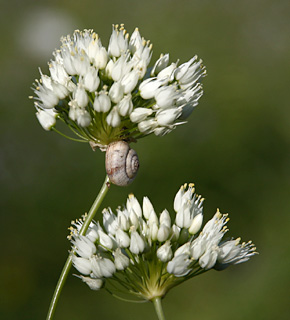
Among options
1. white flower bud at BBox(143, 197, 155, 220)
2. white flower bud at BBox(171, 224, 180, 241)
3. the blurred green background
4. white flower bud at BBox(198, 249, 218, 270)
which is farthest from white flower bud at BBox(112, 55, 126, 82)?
the blurred green background

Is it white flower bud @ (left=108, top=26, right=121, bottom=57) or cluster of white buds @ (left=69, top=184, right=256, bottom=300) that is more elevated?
white flower bud @ (left=108, top=26, right=121, bottom=57)

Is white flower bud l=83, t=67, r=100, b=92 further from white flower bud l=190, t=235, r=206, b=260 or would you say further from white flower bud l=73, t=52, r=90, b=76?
white flower bud l=190, t=235, r=206, b=260

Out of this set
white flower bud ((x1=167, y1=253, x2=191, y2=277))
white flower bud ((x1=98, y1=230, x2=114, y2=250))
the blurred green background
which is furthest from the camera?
the blurred green background

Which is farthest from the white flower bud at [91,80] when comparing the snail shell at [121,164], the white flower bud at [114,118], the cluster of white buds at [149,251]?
the cluster of white buds at [149,251]

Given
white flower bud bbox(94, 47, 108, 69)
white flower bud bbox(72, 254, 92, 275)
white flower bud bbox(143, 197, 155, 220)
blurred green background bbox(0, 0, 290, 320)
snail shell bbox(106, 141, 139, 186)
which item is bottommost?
white flower bud bbox(72, 254, 92, 275)

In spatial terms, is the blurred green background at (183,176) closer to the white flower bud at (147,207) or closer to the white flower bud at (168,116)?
the white flower bud at (147,207)

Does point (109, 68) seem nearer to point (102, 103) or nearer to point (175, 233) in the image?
point (102, 103)
